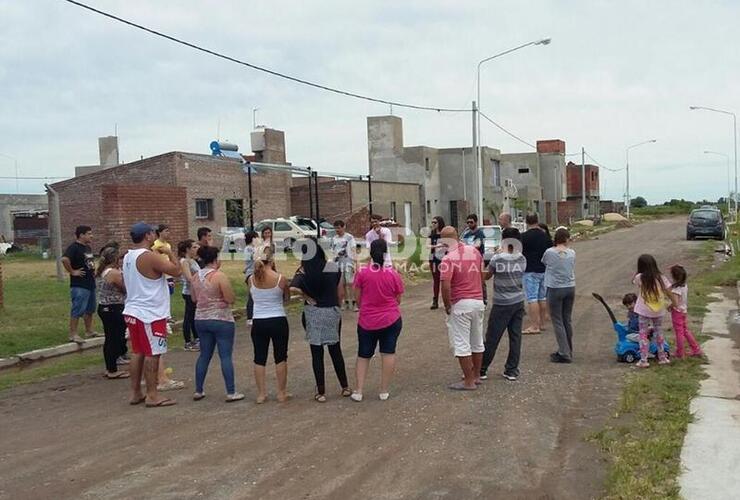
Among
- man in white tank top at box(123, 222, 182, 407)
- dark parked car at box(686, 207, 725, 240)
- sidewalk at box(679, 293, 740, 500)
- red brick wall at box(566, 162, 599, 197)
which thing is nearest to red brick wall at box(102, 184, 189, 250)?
man in white tank top at box(123, 222, 182, 407)

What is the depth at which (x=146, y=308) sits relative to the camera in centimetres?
757

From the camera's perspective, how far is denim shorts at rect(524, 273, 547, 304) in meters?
10.9

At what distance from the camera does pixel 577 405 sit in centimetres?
719

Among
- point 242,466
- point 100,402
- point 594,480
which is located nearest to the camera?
point 594,480

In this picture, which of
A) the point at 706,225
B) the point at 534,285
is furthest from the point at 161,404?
the point at 706,225

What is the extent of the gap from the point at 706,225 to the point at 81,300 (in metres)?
31.6

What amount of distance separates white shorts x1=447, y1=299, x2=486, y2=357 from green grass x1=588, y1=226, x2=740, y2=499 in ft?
5.23

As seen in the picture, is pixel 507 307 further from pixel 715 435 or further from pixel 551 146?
pixel 551 146

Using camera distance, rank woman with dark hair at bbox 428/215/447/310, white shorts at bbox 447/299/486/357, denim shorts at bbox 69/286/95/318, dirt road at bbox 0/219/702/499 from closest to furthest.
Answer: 1. dirt road at bbox 0/219/702/499
2. white shorts at bbox 447/299/486/357
3. denim shorts at bbox 69/286/95/318
4. woman with dark hair at bbox 428/215/447/310

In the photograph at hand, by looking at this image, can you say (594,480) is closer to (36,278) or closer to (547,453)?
(547,453)

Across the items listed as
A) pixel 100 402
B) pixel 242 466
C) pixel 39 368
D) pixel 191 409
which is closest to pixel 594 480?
pixel 242 466

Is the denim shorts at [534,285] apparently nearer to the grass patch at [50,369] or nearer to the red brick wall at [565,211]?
the grass patch at [50,369]

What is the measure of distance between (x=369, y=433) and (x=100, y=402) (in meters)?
3.34

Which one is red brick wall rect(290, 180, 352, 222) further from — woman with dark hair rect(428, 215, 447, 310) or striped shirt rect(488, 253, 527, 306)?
striped shirt rect(488, 253, 527, 306)
